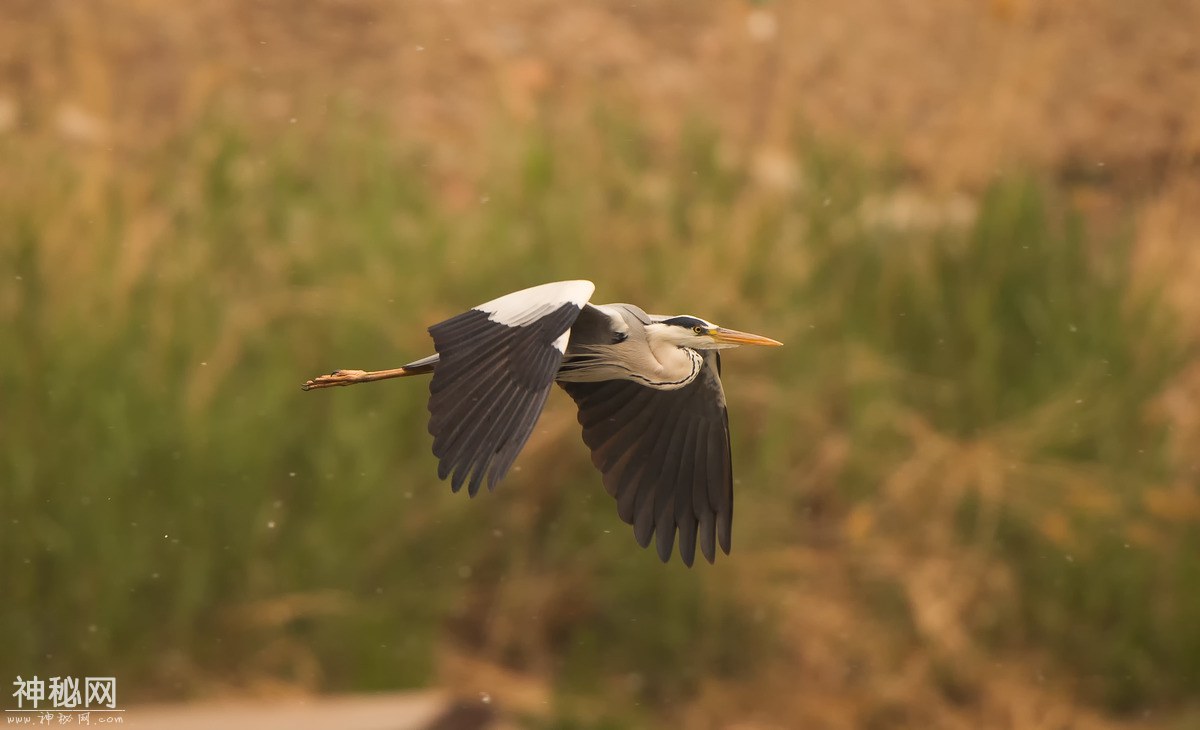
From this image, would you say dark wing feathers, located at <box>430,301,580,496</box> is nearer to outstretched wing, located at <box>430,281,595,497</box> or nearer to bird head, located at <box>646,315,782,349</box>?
outstretched wing, located at <box>430,281,595,497</box>

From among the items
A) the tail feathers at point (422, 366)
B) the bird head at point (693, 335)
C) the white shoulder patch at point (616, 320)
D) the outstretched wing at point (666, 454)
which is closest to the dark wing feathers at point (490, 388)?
the tail feathers at point (422, 366)

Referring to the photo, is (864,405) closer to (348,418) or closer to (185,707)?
(348,418)

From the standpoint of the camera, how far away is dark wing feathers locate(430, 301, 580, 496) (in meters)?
3.01

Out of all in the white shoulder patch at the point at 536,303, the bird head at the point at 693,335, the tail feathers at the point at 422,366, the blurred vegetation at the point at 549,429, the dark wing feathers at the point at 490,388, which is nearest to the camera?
the dark wing feathers at the point at 490,388

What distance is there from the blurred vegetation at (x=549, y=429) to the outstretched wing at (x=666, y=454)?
77.2 inches

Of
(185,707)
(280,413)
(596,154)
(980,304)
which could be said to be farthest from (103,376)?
(980,304)

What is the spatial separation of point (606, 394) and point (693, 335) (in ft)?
1.24

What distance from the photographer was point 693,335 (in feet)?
12.2

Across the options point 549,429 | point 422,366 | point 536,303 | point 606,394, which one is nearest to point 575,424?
point 549,429

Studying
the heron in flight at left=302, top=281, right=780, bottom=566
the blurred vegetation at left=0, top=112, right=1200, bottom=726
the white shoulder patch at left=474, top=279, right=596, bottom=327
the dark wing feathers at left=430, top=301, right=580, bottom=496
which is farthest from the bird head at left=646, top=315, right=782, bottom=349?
the blurred vegetation at left=0, top=112, right=1200, bottom=726

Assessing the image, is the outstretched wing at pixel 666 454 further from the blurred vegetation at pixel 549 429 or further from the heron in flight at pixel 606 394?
the blurred vegetation at pixel 549 429

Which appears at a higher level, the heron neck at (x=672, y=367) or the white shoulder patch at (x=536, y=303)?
the white shoulder patch at (x=536, y=303)

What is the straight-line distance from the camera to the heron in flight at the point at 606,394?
3.09 m

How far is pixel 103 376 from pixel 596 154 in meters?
2.22
